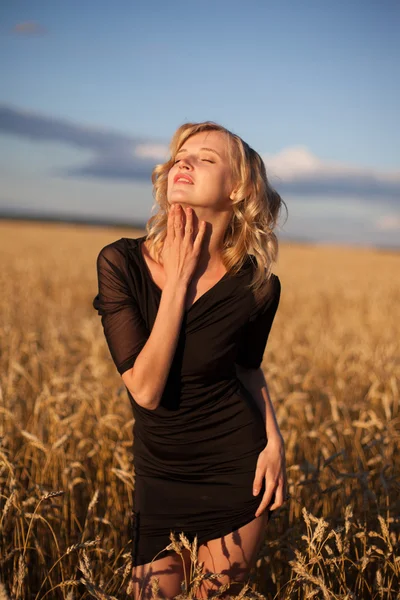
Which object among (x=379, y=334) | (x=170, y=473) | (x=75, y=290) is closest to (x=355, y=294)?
(x=379, y=334)

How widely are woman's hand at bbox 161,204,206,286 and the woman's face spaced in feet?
0.16

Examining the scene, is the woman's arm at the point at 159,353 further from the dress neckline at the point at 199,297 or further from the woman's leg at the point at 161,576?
the woman's leg at the point at 161,576

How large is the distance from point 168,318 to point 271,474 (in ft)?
2.16

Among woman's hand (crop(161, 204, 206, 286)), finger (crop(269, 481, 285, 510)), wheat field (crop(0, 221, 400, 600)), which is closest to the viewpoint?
woman's hand (crop(161, 204, 206, 286))

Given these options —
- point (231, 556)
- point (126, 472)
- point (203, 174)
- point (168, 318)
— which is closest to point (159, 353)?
point (168, 318)

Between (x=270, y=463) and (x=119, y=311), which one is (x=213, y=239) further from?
(x=270, y=463)

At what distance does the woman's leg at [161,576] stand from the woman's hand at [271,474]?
33cm

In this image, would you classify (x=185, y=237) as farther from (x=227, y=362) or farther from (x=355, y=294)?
(x=355, y=294)

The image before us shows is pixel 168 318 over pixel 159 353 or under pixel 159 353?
over

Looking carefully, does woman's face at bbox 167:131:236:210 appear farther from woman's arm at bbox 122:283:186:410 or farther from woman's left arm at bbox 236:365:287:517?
woman's left arm at bbox 236:365:287:517

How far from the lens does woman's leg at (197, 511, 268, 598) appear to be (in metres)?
1.87

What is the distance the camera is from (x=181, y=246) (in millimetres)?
1824

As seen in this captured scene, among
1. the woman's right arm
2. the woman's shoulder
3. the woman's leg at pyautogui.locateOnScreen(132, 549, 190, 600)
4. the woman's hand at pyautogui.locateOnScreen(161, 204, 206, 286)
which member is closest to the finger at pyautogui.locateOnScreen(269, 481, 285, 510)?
the woman's leg at pyautogui.locateOnScreen(132, 549, 190, 600)

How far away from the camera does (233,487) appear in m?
1.89
